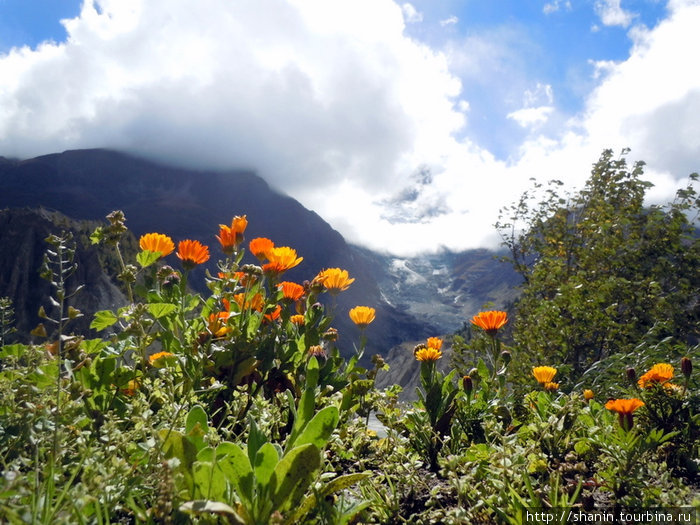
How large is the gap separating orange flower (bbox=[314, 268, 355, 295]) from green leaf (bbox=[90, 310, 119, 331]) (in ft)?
3.84

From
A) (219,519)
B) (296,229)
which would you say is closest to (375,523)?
(219,519)

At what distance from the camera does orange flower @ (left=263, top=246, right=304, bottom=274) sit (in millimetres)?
2537

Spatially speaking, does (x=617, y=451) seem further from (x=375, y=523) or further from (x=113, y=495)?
(x=113, y=495)

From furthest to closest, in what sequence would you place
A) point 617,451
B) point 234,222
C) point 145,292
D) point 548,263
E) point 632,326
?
1. point 548,263
2. point 632,326
3. point 234,222
4. point 145,292
5. point 617,451

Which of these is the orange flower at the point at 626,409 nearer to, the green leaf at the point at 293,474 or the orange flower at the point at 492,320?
the orange flower at the point at 492,320

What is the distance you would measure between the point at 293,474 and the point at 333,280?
5.76ft

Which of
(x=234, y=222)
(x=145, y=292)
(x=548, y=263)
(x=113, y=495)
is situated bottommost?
(x=113, y=495)

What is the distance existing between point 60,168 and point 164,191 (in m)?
39.9

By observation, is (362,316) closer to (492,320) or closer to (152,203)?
(492,320)

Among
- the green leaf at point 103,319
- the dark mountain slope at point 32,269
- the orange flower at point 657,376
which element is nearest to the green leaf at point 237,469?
the green leaf at point 103,319

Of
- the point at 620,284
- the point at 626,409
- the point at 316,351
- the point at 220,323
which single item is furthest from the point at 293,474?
the point at 620,284

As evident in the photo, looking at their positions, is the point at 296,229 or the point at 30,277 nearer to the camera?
the point at 30,277

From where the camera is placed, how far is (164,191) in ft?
640

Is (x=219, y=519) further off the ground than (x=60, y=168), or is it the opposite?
(x=60, y=168)
